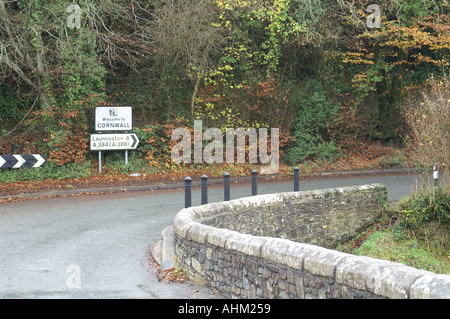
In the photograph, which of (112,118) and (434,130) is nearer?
(434,130)

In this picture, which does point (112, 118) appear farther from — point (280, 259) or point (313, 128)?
point (280, 259)

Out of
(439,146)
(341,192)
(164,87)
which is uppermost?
(164,87)

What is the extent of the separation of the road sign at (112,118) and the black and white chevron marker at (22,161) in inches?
88.2

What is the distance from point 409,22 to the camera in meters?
22.3

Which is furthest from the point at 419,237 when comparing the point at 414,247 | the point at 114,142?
the point at 114,142

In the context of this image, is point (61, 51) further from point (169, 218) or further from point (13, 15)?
point (169, 218)

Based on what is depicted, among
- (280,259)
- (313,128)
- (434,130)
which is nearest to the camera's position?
(280,259)

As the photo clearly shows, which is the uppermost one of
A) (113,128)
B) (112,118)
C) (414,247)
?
(112,118)

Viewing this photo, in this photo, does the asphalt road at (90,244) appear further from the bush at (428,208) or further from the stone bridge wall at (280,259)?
the bush at (428,208)

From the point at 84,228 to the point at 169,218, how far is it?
6.74 ft

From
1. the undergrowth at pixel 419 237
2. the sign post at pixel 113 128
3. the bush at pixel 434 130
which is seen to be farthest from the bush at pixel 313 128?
the bush at pixel 434 130

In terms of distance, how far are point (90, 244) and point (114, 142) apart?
9303 millimetres

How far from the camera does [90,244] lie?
10.3 m
